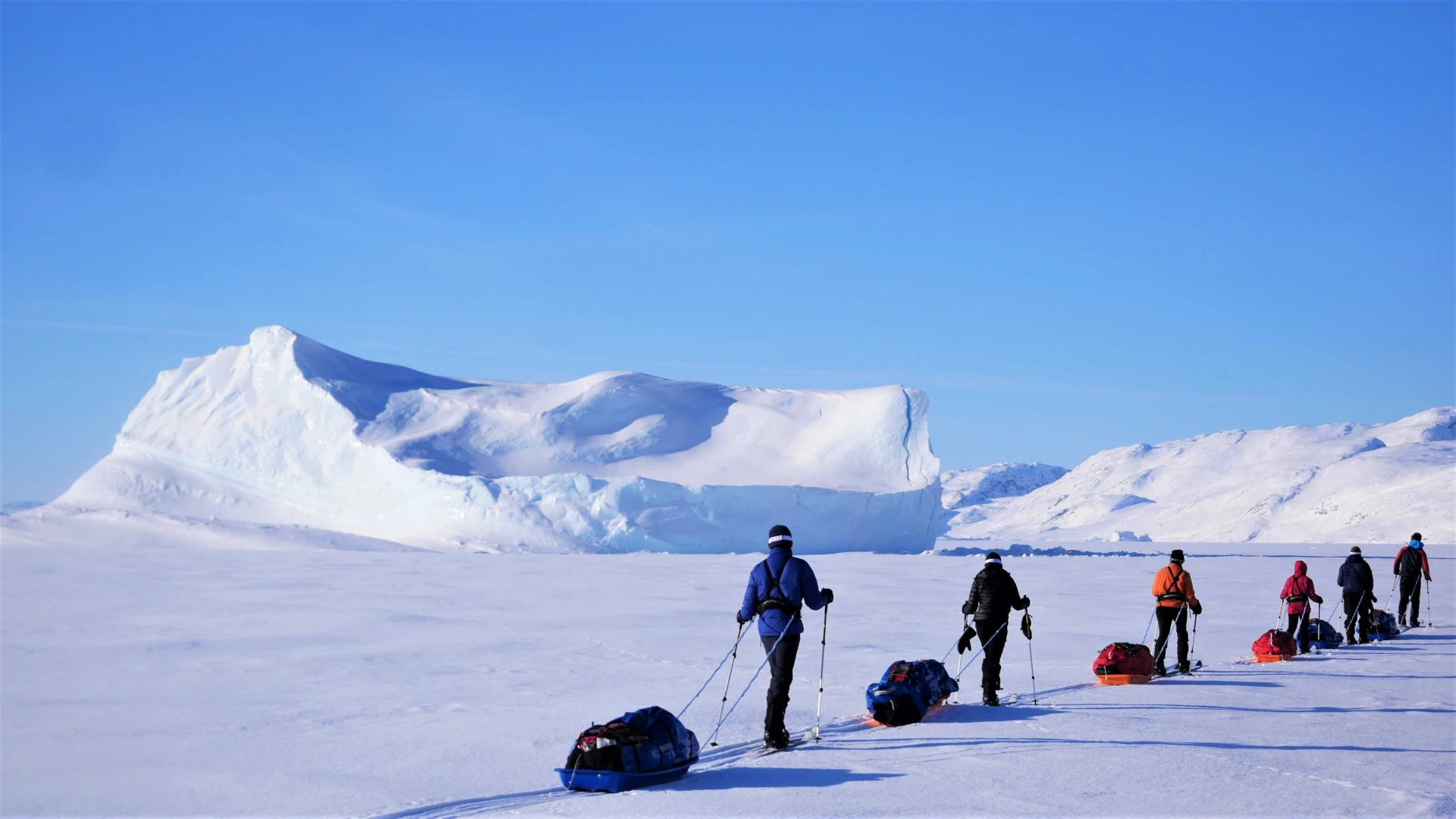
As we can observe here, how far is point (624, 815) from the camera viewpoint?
4.93 meters

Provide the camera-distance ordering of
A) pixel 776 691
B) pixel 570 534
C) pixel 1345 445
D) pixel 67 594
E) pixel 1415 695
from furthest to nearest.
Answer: pixel 1345 445 < pixel 570 534 < pixel 67 594 < pixel 1415 695 < pixel 776 691

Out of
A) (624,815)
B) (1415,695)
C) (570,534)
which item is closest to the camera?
(624,815)

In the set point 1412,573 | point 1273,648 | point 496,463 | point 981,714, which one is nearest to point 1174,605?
point 1273,648

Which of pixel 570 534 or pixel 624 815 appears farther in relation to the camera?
pixel 570 534

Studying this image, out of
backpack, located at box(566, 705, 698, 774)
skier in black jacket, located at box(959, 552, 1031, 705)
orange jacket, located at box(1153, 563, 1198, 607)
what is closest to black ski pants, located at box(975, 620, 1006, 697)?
skier in black jacket, located at box(959, 552, 1031, 705)

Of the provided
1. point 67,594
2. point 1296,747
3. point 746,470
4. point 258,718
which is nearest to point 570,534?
point 746,470

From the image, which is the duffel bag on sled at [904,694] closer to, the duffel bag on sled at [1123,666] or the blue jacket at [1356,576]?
the duffel bag on sled at [1123,666]

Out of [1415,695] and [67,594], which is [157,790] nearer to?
[1415,695]

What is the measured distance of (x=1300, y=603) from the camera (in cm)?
1185

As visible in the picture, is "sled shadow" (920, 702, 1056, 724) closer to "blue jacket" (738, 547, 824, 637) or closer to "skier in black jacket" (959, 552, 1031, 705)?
"skier in black jacket" (959, 552, 1031, 705)

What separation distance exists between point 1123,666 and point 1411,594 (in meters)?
7.51

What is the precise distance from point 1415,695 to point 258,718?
27.2 feet

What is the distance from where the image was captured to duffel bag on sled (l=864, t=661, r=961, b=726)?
23.4 feet

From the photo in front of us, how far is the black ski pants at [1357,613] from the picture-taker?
12.6 metres
